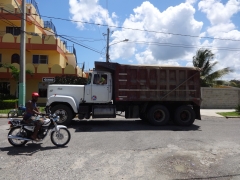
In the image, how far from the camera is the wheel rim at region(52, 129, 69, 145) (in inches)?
296

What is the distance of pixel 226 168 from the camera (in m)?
5.82

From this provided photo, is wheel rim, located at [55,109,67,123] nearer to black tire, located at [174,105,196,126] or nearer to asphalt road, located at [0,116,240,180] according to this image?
asphalt road, located at [0,116,240,180]

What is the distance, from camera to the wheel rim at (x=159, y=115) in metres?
12.2

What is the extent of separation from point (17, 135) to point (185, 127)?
7488 mm

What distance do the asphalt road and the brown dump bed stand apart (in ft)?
9.19

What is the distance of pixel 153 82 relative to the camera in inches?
468

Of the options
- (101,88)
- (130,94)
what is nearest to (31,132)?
(101,88)

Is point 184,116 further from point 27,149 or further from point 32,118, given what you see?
point 27,149

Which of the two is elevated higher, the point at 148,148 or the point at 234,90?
the point at 234,90

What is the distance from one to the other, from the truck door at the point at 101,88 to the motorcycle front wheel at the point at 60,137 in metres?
4.32

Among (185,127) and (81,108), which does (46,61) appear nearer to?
(81,108)

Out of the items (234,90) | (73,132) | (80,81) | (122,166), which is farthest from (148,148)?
(234,90)

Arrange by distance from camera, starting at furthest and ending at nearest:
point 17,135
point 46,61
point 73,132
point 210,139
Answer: point 46,61, point 73,132, point 210,139, point 17,135

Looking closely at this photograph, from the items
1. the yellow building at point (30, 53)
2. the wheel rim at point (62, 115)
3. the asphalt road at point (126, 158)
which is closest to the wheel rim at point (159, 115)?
the asphalt road at point (126, 158)
